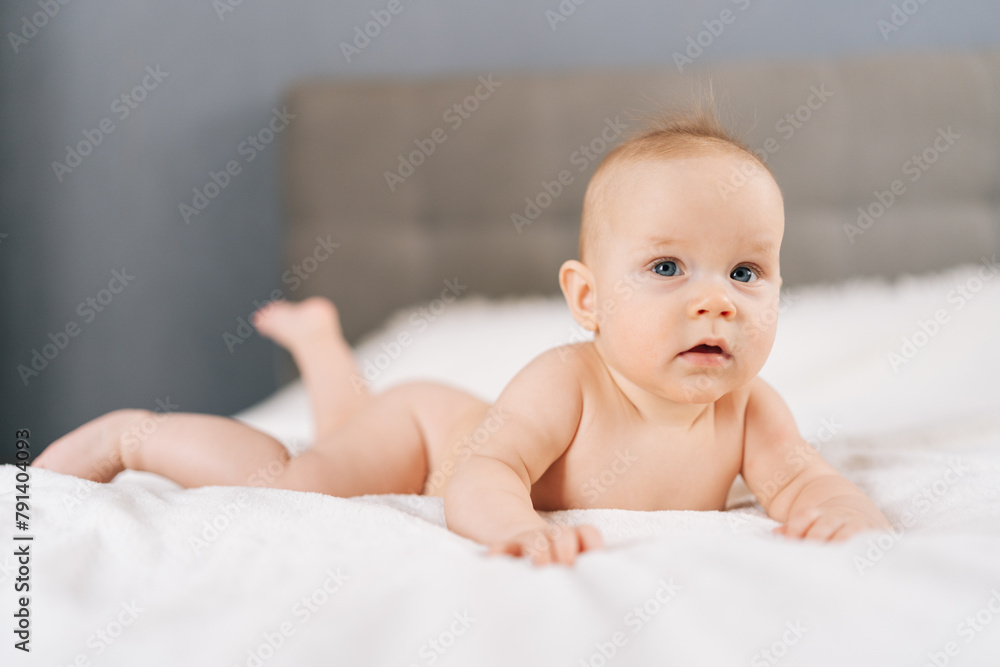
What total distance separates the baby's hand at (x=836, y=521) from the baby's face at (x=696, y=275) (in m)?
0.15

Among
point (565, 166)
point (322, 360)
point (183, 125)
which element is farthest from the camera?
point (183, 125)

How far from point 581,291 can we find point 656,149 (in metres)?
0.18

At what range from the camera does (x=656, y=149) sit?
86cm

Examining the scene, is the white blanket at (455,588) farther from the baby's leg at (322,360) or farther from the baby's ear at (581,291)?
the baby's leg at (322,360)

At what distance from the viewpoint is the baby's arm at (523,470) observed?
25.9 inches

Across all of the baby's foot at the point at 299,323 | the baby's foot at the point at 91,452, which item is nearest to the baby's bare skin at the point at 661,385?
the baby's foot at the point at 91,452

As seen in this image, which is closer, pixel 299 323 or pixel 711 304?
pixel 711 304

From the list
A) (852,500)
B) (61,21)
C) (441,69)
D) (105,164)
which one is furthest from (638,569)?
(61,21)

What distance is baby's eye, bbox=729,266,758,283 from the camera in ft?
2.74

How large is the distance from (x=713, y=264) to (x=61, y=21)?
228cm

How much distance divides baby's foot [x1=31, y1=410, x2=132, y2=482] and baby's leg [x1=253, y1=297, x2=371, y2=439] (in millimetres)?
412

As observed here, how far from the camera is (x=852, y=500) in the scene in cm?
79

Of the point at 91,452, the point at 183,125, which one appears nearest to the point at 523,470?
the point at 91,452

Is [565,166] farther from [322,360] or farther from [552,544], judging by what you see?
[552,544]
